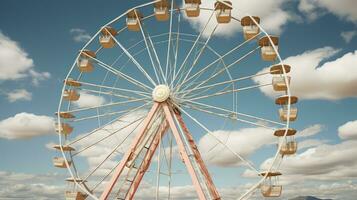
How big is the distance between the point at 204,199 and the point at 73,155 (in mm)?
8963

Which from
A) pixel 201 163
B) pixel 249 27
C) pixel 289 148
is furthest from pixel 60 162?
pixel 249 27

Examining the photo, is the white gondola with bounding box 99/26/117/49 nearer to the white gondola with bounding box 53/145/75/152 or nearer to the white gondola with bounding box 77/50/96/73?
the white gondola with bounding box 77/50/96/73

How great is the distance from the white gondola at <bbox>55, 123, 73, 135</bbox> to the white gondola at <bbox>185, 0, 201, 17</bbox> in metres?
9.78

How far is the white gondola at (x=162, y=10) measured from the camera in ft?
85.9

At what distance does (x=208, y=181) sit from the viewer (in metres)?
21.8

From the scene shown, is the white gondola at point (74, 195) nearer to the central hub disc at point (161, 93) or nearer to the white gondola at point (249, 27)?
the central hub disc at point (161, 93)

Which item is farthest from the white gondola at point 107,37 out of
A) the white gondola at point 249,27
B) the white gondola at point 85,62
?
the white gondola at point 249,27

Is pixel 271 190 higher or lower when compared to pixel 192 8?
lower

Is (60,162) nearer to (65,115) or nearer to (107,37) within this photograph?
(65,115)

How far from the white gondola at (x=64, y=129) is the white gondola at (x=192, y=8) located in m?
9.78

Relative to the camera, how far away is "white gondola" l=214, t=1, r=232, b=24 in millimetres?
24531

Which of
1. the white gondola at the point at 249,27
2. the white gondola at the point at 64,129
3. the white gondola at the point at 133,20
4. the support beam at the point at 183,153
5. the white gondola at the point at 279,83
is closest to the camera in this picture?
the support beam at the point at 183,153

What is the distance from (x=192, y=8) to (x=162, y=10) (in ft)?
6.17

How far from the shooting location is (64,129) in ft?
85.1
